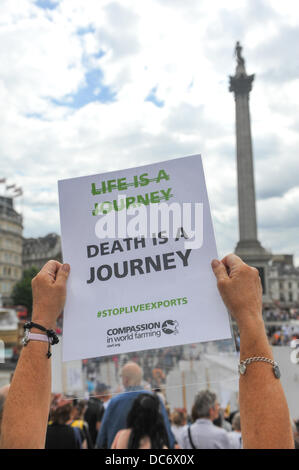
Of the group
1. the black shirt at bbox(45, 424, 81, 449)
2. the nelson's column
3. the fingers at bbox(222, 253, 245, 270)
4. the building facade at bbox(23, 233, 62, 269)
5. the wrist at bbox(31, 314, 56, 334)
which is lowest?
the black shirt at bbox(45, 424, 81, 449)

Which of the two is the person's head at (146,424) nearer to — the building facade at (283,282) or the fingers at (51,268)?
the fingers at (51,268)

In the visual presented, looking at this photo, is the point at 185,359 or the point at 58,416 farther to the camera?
the point at 185,359

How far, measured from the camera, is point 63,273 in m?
2.13

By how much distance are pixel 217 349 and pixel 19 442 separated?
15.2 feet

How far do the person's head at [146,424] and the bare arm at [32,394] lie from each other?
201 centimetres

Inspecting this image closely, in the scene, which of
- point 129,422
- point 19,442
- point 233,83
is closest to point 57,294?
point 19,442

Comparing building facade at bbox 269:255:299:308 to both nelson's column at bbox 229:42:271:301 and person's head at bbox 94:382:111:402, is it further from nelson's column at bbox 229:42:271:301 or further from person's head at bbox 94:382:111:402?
person's head at bbox 94:382:111:402

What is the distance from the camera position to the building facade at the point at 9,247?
81.7 metres

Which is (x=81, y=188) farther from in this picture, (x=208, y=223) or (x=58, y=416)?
(x=58, y=416)

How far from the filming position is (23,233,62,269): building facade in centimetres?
10994

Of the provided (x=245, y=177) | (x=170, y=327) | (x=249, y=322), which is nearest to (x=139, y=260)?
(x=170, y=327)

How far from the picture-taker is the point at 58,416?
4.71 meters

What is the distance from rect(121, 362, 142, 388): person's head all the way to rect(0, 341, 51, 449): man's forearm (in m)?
2.41

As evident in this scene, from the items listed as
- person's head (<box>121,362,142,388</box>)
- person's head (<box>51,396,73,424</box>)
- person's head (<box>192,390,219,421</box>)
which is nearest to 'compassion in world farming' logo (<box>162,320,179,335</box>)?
person's head (<box>121,362,142,388</box>)
